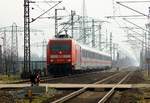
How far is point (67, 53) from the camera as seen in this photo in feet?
164

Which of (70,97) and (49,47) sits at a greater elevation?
(49,47)

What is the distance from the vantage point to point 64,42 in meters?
50.2

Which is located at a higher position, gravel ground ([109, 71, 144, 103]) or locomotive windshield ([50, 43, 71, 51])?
locomotive windshield ([50, 43, 71, 51])

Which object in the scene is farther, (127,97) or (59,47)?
(59,47)

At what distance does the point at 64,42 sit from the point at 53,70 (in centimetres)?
312

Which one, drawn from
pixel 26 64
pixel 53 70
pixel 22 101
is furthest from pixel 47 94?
pixel 53 70

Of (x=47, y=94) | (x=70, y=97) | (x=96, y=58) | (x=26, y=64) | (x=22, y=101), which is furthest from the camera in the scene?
(x=96, y=58)

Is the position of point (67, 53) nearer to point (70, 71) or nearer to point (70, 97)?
point (70, 71)

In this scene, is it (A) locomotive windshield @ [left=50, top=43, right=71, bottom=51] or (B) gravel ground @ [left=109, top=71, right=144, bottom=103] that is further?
(A) locomotive windshield @ [left=50, top=43, right=71, bottom=51]

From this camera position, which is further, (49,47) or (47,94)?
(49,47)

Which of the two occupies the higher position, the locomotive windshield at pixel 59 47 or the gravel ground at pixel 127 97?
the locomotive windshield at pixel 59 47

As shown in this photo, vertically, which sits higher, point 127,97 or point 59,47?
point 59,47

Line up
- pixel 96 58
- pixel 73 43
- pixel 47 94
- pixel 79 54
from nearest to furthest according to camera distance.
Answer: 1. pixel 47 94
2. pixel 73 43
3. pixel 79 54
4. pixel 96 58

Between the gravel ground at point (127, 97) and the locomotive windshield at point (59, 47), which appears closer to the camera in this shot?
the gravel ground at point (127, 97)
